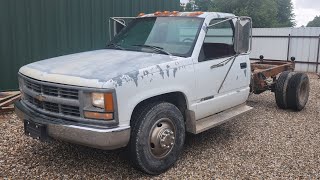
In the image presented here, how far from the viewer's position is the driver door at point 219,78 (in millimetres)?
4801

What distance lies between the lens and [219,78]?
5098 mm

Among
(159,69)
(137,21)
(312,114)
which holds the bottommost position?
(312,114)

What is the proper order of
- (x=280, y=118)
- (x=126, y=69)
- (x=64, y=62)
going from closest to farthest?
(x=126, y=69)
(x=64, y=62)
(x=280, y=118)

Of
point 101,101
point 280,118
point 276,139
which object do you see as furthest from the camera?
point 280,118

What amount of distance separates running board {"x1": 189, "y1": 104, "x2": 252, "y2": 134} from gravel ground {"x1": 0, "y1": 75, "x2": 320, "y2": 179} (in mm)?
429

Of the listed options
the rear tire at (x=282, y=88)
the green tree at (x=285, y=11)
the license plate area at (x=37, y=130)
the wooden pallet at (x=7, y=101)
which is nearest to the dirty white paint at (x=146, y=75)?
the license plate area at (x=37, y=130)

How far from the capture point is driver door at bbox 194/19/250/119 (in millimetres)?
4801

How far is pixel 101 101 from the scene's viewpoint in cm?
365

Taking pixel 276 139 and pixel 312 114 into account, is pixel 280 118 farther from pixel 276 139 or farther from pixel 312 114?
pixel 276 139

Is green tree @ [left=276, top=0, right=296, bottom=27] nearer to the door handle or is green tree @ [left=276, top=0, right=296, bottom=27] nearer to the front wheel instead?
the door handle

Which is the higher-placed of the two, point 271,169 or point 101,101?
point 101,101

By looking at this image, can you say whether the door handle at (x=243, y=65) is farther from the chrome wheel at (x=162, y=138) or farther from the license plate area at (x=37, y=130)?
the license plate area at (x=37, y=130)

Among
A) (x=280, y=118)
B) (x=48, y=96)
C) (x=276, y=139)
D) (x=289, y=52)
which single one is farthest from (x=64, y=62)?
(x=289, y=52)

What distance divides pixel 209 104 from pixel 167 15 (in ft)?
5.06
